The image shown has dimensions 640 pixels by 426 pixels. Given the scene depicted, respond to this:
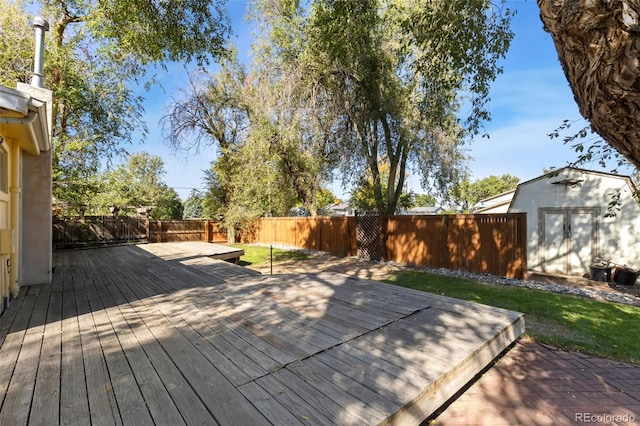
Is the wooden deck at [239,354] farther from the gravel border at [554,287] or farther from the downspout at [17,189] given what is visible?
the gravel border at [554,287]

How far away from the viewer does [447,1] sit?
3.85 meters

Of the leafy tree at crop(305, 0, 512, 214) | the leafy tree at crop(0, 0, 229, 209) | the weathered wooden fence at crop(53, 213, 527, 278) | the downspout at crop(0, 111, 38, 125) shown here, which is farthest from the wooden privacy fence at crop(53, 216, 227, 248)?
the leafy tree at crop(305, 0, 512, 214)

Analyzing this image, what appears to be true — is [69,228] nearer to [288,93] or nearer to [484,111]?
[288,93]

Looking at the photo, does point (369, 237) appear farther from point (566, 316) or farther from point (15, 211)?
point (15, 211)

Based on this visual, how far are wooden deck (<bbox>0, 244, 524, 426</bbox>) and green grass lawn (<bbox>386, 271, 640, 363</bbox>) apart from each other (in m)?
0.96

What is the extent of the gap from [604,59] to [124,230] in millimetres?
14381

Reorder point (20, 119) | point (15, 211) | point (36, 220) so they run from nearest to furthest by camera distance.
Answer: point (20, 119) < point (15, 211) < point (36, 220)

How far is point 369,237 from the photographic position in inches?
399

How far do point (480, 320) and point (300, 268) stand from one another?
629 centimetres

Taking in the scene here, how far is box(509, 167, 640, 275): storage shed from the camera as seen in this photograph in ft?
26.6

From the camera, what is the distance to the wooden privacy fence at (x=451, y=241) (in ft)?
22.6

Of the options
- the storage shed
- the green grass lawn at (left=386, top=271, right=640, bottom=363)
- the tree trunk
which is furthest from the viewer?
the storage shed

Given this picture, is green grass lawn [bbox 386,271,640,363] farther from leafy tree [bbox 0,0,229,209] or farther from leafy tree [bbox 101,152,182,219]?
leafy tree [bbox 101,152,182,219]

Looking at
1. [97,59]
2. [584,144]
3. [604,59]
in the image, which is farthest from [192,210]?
[604,59]
